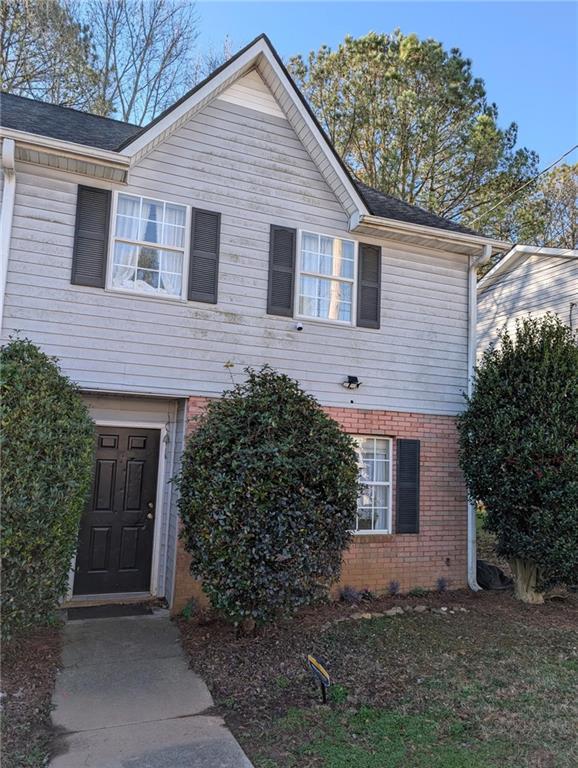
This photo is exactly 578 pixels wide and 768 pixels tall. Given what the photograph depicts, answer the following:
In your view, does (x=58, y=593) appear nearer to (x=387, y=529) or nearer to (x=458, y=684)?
(x=458, y=684)

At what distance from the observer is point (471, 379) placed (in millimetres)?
8750

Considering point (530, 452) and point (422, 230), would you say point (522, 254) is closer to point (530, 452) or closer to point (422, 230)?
point (422, 230)

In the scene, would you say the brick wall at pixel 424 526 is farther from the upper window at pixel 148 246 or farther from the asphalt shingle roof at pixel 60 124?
the asphalt shingle roof at pixel 60 124

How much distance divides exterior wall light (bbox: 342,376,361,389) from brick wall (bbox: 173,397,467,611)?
1.08ft

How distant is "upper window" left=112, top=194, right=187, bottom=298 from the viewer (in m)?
6.90

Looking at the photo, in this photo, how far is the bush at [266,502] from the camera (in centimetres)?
516

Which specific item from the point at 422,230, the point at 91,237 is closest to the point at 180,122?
the point at 91,237

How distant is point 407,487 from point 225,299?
3763 mm

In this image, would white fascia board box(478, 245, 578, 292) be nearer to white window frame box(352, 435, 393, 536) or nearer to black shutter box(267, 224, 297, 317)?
white window frame box(352, 435, 393, 536)

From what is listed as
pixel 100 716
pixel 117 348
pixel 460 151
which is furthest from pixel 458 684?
pixel 460 151

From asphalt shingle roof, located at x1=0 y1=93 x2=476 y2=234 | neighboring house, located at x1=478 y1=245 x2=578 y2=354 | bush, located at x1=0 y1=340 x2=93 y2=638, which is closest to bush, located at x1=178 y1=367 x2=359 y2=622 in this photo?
bush, located at x1=0 y1=340 x2=93 y2=638

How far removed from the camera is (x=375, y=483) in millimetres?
8062

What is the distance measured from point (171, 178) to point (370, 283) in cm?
315

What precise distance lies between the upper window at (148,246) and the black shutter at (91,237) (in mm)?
152
